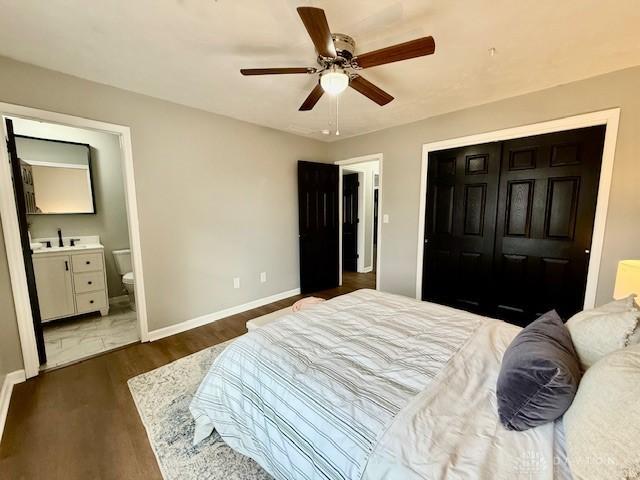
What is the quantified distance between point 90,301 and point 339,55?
3.75 metres

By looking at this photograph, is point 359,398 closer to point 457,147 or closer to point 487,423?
point 487,423

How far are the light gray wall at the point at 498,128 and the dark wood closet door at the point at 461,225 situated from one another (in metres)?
0.19

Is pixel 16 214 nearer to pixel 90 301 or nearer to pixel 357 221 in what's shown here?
pixel 90 301

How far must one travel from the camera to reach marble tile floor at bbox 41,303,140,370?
246 cm

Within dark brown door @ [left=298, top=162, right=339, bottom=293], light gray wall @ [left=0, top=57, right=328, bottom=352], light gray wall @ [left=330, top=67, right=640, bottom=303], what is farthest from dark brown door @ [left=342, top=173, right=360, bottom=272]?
light gray wall @ [left=0, top=57, right=328, bottom=352]

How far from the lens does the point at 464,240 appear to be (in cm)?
312

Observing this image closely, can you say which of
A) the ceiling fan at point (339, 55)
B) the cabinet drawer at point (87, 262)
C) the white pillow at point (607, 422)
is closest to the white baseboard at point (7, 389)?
the cabinet drawer at point (87, 262)

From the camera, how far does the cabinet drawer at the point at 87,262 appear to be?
3039 mm

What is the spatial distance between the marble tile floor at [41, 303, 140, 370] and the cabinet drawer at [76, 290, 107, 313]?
0.15 metres

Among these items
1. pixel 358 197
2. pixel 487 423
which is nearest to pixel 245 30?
pixel 487 423

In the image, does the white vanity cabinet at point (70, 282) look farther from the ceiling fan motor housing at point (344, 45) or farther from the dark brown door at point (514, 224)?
the dark brown door at point (514, 224)

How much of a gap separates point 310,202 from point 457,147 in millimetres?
2039

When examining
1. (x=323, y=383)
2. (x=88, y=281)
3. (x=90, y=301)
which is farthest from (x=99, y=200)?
(x=323, y=383)

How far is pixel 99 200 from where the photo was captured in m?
3.56
